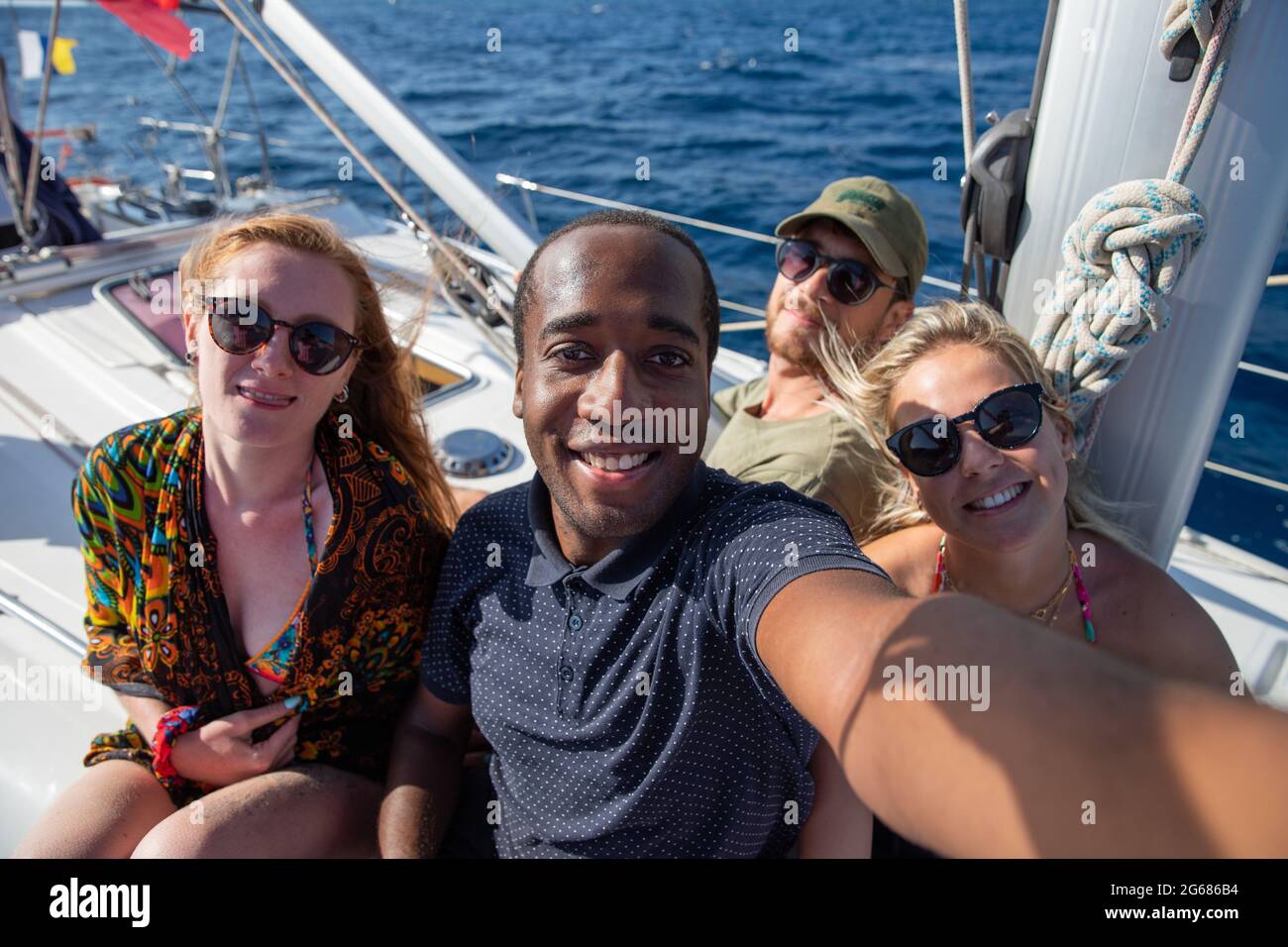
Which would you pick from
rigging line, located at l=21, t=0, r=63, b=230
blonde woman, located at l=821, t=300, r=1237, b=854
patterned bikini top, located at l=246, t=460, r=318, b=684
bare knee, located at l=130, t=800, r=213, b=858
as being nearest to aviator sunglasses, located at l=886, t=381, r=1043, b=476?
blonde woman, located at l=821, t=300, r=1237, b=854

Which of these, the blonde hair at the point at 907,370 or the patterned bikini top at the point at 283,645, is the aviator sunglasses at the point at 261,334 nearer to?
the patterned bikini top at the point at 283,645

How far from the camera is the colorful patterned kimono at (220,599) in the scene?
67.5 inches

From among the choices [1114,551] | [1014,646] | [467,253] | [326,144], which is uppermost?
[1014,646]

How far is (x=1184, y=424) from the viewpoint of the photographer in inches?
59.7

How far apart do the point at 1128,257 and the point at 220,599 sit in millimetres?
1696

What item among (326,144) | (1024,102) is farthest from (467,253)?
→ (1024,102)

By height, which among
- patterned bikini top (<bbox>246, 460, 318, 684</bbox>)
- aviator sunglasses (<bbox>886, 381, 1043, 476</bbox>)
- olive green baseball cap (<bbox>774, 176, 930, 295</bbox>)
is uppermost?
olive green baseball cap (<bbox>774, 176, 930, 295</bbox>)

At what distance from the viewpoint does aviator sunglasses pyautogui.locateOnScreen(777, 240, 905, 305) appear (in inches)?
93.4

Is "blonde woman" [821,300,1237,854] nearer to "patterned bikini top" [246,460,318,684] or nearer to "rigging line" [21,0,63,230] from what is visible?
"patterned bikini top" [246,460,318,684]

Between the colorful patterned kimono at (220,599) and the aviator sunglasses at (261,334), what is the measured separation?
0.78ft

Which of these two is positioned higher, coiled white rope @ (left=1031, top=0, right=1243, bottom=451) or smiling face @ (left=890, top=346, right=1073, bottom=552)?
coiled white rope @ (left=1031, top=0, right=1243, bottom=451)

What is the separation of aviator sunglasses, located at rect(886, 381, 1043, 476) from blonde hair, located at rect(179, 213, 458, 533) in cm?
96
